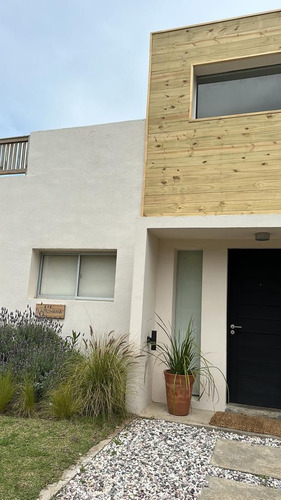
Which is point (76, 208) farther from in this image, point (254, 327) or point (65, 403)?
point (254, 327)

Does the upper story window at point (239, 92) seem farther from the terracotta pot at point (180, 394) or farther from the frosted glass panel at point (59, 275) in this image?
the terracotta pot at point (180, 394)

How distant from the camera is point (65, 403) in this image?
4188 millimetres

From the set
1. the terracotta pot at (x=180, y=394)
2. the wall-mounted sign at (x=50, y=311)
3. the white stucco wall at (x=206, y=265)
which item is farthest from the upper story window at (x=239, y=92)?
the terracotta pot at (x=180, y=394)

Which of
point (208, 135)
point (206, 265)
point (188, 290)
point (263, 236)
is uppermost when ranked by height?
point (208, 135)

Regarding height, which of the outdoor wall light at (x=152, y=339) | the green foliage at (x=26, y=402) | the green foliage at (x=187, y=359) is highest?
the outdoor wall light at (x=152, y=339)

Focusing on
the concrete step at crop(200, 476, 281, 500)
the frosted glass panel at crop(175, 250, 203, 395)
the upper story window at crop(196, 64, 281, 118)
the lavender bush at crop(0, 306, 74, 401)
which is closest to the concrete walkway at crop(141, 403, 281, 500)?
the concrete step at crop(200, 476, 281, 500)

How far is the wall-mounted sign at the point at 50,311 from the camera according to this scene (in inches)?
227

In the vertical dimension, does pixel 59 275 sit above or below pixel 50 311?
above

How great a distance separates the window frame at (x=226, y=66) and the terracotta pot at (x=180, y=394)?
12.3 feet

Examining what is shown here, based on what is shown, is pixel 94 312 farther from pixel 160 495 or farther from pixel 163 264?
pixel 160 495

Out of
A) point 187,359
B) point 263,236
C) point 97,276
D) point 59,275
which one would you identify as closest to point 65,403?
point 187,359

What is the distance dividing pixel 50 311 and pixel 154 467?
125 inches

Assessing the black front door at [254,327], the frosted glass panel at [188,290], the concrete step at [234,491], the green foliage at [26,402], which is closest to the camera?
the concrete step at [234,491]

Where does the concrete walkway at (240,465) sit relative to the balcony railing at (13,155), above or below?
below
